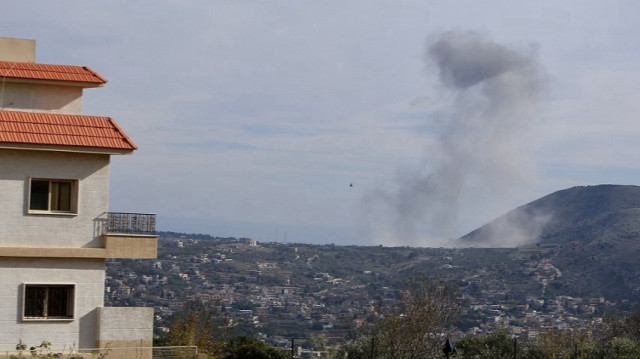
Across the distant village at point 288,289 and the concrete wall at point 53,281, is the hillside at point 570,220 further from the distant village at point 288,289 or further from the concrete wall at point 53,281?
the concrete wall at point 53,281

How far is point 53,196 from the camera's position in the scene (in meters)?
25.5

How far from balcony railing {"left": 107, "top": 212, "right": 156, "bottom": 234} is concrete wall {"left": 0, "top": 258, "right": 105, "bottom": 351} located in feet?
3.07

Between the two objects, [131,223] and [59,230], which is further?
[131,223]

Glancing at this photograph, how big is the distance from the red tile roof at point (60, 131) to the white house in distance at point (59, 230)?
0.08 feet

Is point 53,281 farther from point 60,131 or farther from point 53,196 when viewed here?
point 60,131

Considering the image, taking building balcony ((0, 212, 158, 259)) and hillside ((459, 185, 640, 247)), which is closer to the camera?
building balcony ((0, 212, 158, 259))

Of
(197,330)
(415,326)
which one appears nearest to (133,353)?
(197,330)

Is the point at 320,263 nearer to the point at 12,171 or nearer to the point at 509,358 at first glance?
the point at 509,358

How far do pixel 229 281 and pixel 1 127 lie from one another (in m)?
76.6

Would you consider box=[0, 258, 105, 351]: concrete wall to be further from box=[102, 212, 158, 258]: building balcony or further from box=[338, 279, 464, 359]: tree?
box=[338, 279, 464, 359]: tree

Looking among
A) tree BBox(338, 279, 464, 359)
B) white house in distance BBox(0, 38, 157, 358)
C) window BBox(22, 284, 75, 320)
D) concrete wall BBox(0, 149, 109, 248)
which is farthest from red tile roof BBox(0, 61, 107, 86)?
tree BBox(338, 279, 464, 359)

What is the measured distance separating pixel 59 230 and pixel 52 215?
0.38 metres

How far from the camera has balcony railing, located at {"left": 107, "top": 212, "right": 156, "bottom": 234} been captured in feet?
85.1

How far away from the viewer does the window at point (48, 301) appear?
24922 mm
